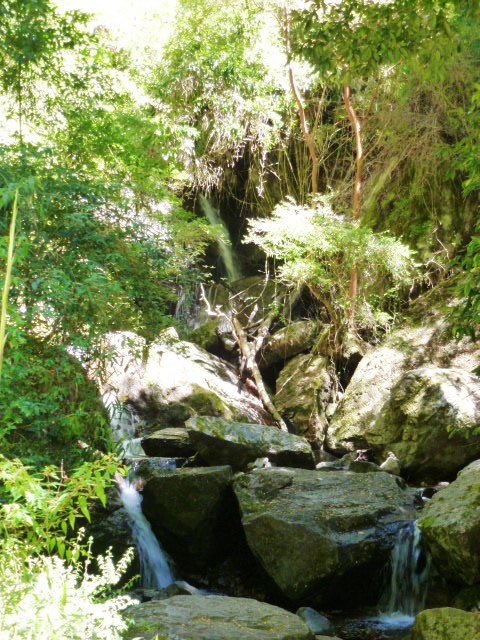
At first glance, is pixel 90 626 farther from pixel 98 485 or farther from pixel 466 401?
pixel 466 401

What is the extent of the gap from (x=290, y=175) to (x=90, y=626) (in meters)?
11.6

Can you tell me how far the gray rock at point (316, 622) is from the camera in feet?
15.4

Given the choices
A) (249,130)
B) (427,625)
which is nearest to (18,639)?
(427,625)

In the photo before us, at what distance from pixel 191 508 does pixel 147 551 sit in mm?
623

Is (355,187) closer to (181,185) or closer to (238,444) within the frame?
(181,185)

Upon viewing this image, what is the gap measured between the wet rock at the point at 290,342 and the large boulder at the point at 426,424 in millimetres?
2454

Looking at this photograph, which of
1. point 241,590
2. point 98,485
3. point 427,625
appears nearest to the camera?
point 98,485

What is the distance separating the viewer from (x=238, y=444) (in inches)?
280

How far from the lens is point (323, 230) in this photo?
9117 mm

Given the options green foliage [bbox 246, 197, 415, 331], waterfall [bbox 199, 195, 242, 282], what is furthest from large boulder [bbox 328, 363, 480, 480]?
waterfall [bbox 199, 195, 242, 282]

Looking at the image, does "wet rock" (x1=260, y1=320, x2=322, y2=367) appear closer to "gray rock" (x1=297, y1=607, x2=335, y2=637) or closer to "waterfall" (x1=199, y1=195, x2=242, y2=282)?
"waterfall" (x1=199, y1=195, x2=242, y2=282)

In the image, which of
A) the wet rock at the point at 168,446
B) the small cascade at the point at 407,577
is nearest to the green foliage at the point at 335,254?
the wet rock at the point at 168,446

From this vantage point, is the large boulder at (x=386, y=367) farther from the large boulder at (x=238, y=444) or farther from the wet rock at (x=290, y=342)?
the large boulder at (x=238, y=444)

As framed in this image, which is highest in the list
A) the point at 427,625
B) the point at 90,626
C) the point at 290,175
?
the point at 290,175
